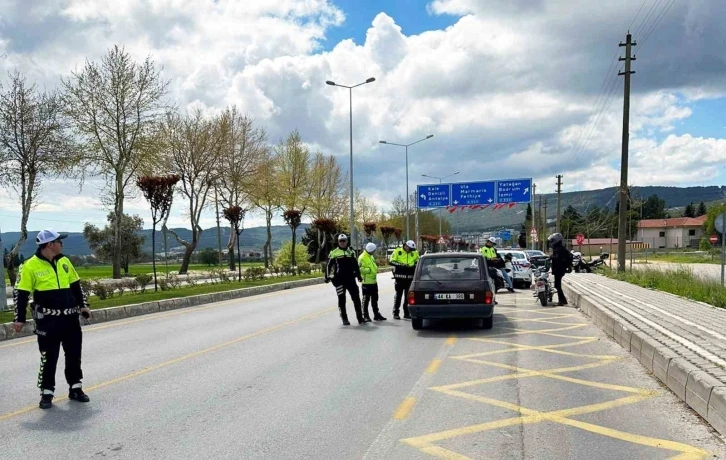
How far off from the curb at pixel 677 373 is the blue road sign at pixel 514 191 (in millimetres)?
32764

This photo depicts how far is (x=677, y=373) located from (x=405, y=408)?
2.97 meters

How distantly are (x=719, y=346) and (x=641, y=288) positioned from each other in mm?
11546

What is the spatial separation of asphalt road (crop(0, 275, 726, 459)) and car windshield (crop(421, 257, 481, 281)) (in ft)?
4.13

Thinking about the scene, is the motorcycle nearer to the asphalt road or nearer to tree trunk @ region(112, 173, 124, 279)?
tree trunk @ region(112, 173, 124, 279)

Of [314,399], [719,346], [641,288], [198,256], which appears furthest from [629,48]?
[198,256]

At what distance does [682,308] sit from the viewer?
1259 centimetres

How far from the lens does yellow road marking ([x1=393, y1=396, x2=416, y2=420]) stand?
19.6 feet

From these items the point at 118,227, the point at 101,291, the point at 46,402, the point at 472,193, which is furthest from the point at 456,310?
the point at 472,193

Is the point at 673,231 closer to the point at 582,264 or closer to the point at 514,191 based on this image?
the point at 514,191

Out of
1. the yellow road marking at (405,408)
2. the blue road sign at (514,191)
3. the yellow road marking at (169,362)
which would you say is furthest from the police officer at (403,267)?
the blue road sign at (514,191)

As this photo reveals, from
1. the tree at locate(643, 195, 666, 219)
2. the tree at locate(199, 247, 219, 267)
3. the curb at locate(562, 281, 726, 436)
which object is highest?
the tree at locate(643, 195, 666, 219)

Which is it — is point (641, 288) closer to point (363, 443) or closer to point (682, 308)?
point (682, 308)

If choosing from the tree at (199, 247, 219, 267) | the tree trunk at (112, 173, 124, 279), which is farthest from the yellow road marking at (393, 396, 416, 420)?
the tree at (199, 247, 219, 267)

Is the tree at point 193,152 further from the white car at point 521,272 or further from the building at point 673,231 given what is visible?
the building at point 673,231
